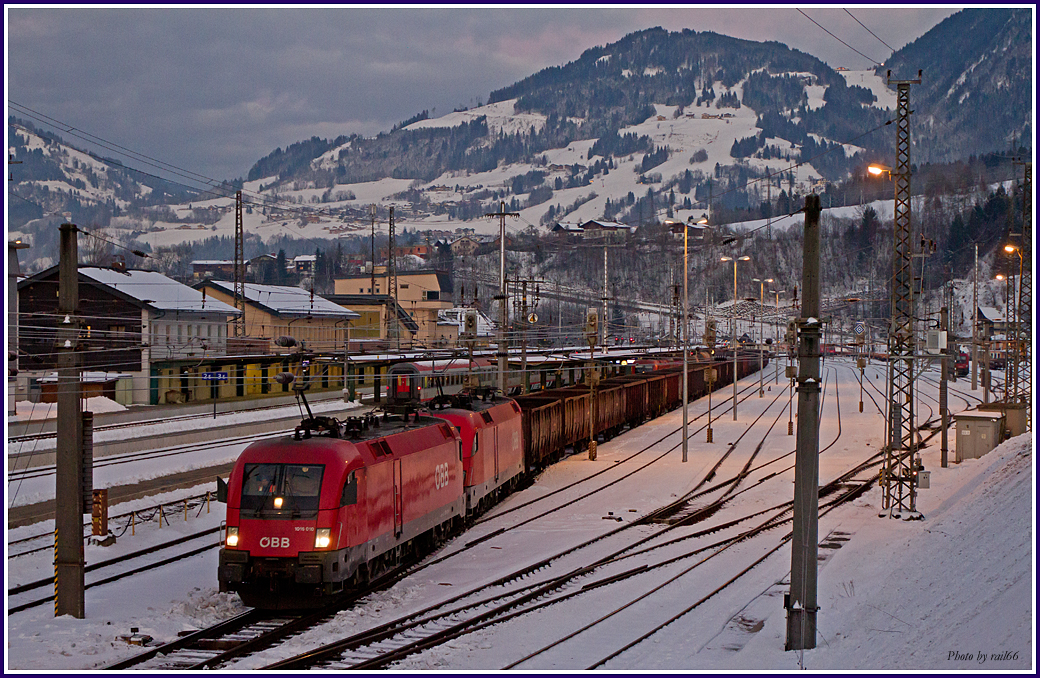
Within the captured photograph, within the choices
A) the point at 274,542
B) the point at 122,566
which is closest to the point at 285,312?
the point at 122,566

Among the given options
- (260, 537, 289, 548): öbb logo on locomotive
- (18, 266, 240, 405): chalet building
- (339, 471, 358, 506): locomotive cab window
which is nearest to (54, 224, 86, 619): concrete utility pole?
(260, 537, 289, 548): öbb logo on locomotive

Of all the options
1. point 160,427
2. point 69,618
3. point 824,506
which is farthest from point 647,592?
point 160,427

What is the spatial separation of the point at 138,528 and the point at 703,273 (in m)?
162

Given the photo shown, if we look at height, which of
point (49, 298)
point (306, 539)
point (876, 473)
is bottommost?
point (876, 473)

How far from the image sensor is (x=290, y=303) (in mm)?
82750

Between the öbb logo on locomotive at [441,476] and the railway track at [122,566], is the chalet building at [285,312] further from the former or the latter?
the öbb logo on locomotive at [441,476]

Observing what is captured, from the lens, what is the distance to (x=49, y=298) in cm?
6066

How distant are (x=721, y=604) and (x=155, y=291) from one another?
53.5 metres

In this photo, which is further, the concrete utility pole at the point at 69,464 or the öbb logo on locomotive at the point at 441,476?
the öbb logo on locomotive at the point at 441,476

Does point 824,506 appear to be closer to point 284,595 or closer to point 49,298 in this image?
point 284,595

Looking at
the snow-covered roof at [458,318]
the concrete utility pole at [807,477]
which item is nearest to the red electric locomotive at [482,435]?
the concrete utility pole at [807,477]

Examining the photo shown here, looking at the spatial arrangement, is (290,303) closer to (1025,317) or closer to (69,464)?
(1025,317)

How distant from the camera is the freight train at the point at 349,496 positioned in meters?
18.0

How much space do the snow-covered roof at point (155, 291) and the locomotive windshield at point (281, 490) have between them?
1756 inches
